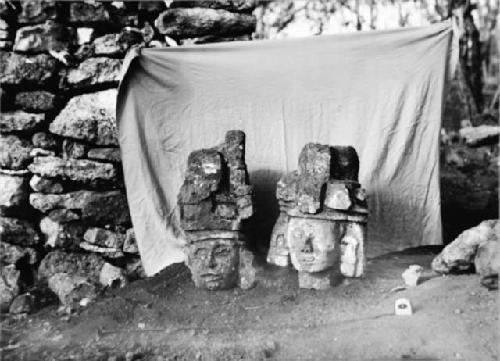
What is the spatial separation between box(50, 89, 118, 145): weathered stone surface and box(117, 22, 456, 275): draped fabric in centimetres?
25

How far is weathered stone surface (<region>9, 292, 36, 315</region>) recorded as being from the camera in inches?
151

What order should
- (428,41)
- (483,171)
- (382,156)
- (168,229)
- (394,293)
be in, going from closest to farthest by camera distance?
(394,293) < (428,41) < (382,156) < (168,229) < (483,171)

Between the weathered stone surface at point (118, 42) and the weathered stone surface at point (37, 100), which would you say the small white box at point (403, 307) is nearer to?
the weathered stone surface at point (118, 42)

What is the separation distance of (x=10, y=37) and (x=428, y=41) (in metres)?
3.27

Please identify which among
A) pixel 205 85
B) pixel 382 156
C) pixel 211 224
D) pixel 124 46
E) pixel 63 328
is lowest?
pixel 63 328

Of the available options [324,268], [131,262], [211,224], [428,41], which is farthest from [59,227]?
[428,41]

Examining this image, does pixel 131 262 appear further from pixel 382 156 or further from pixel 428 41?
pixel 428 41

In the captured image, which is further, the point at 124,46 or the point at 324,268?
the point at 124,46

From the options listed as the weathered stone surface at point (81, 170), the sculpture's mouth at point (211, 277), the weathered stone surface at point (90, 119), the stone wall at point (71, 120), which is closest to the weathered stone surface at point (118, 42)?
the stone wall at point (71, 120)

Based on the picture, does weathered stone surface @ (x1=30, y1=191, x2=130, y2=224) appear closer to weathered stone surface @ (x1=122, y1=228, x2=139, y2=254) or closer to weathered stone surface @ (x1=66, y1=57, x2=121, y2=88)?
weathered stone surface @ (x1=122, y1=228, x2=139, y2=254)

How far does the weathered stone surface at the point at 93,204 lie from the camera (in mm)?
4168

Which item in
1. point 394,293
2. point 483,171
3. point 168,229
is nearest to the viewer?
point 394,293

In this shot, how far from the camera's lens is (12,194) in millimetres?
4223

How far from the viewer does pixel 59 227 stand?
13.9 ft
